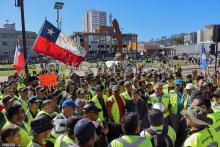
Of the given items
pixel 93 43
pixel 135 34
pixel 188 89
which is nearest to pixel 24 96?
pixel 188 89

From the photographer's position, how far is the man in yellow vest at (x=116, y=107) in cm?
809

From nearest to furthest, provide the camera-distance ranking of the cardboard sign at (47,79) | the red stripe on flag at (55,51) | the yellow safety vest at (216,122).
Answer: the yellow safety vest at (216,122) → the cardboard sign at (47,79) → the red stripe on flag at (55,51)

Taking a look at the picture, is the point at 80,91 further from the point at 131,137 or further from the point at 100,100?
the point at 131,137

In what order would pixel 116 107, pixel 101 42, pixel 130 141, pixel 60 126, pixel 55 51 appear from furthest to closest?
pixel 101 42 < pixel 55 51 < pixel 116 107 < pixel 60 126 < pixel 130 141

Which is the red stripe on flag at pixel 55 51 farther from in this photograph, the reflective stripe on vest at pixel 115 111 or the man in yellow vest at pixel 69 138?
the man in yellow vest at pixel 69 138

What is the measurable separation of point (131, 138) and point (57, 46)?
895cm

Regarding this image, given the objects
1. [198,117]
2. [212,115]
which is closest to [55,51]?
[212,115]

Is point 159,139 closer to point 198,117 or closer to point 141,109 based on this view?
point 198,117

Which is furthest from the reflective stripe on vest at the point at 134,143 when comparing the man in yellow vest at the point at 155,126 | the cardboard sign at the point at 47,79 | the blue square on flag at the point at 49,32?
the blue square on flag at the point at 49,32

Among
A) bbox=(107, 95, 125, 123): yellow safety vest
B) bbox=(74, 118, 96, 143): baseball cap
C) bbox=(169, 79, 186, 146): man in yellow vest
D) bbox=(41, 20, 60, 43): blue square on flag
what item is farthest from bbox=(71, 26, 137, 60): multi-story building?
bbox=(74, 118, 96, 143): baseball cap

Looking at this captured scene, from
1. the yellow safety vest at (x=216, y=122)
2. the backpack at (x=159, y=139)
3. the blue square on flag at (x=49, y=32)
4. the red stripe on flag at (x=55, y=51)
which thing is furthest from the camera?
the blue square on flag at (x=49, y=32)

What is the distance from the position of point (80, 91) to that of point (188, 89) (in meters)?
2.89

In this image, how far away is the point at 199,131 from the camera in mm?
4219

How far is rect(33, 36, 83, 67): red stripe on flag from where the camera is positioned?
476 inches
